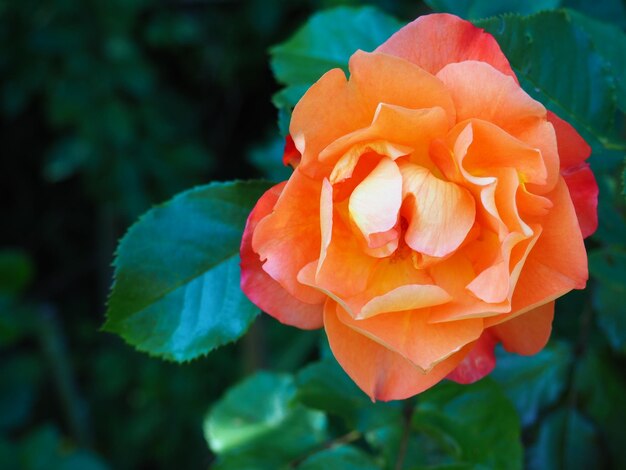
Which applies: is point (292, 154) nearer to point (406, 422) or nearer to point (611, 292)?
point (406, 422)

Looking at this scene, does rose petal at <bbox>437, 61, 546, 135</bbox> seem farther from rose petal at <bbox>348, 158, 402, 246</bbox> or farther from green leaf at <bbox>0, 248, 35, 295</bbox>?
green leaf at <bbox>0, 248, 35, 295</bbox>

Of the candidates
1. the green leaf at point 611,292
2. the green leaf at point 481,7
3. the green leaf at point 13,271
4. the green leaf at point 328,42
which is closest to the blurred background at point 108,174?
the green leaf at point 13,271

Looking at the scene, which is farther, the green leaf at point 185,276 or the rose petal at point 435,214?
the green leaf at point 185,276

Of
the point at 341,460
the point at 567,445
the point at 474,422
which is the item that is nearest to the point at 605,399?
the point at 567,445

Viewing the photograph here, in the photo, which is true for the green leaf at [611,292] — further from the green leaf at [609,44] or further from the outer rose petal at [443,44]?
the outer rose petal at [443,44]

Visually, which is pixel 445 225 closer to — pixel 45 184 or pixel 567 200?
pixel 567 200

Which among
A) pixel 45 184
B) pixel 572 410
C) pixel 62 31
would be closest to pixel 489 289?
pixel 572 410

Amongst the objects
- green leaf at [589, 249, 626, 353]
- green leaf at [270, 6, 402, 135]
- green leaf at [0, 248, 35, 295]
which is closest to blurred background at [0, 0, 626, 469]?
green leaf at [0, 248, 35, 295]
